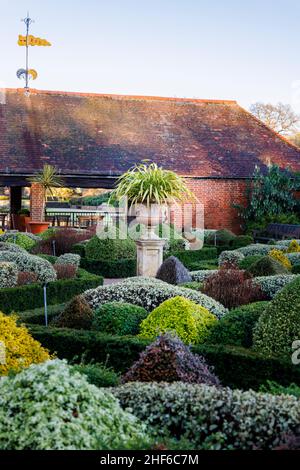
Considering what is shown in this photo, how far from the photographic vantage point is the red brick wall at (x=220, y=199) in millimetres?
26859

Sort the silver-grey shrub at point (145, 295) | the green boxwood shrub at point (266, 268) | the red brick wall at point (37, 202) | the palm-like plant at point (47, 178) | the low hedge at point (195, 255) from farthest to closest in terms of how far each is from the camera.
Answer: the red brick wall at point (37, 202), the palm-like plant at point (47, 178), the low hedge at point (195, 255), the green boxwood shrub at point (266, 268), the silver-grey shrub at point (145, 295)

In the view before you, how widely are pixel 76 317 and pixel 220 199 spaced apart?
19.4 m

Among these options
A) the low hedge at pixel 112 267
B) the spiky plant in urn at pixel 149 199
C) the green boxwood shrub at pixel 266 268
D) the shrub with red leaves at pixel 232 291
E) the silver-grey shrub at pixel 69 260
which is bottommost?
the low hedge at pixel 112 267

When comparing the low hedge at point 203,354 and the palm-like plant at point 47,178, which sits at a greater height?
the palm-like plant at point 47,178

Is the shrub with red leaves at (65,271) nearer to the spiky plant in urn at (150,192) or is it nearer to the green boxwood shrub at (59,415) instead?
the spiky plant in urn at (150,192)

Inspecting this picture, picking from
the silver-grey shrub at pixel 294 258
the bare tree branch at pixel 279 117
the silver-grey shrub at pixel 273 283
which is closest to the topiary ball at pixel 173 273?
the silver-grey shrub at pixel 273 283

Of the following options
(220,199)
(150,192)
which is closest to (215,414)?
(150,192)

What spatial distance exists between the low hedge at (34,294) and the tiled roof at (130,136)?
13.4 metres

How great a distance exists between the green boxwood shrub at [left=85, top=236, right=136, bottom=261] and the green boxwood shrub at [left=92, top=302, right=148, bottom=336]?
28.2 feet

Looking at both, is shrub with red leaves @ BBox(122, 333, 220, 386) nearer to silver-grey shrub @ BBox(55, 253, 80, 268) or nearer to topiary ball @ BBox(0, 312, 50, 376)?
topiary ball @ BBox(0, 312, 50, 376)

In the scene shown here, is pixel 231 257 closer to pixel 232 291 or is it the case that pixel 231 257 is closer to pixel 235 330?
pixel 232 291

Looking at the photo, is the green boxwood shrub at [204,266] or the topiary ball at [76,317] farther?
the green boxwood shrub at [204,266]

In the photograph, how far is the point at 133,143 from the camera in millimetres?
27234
